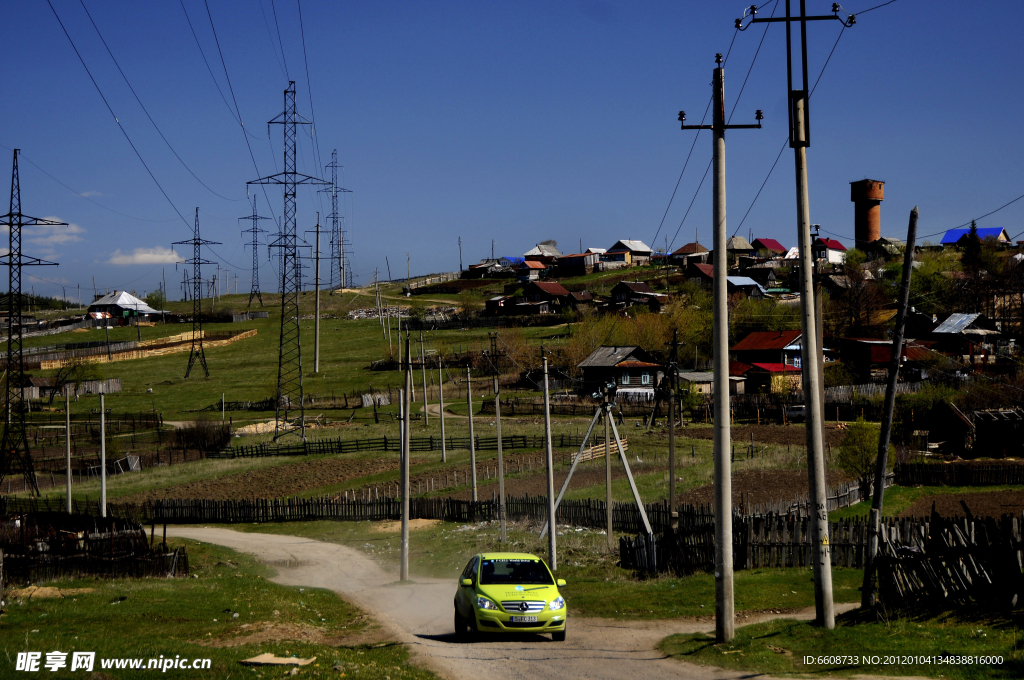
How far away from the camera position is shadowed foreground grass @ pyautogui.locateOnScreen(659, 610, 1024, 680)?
41.8 ft

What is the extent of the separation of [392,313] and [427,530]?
4797 inches

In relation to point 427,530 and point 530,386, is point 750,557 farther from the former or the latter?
point 530,386

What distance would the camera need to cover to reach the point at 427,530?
122 feet

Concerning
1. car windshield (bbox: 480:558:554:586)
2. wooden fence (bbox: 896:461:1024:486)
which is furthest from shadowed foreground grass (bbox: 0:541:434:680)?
wooden fence (bbox: 896:461:1024:486)

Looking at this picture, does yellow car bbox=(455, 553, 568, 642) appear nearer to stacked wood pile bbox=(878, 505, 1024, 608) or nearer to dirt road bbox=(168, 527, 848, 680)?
dirt road bbox=(168, 527, 848, 680)

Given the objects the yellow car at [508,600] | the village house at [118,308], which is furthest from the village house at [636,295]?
the yellow car at [508,600]

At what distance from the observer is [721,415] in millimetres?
14867

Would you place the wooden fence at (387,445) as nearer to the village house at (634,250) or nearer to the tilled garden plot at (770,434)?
the tilled garden plot at (770,434)

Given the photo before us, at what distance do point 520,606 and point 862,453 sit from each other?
96.1 feet

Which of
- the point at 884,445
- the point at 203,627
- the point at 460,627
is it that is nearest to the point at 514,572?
the point at 460,627

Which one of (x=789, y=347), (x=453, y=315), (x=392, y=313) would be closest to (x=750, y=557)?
(x=789, y=347)

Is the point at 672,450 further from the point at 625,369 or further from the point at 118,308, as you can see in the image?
the point at 118,308

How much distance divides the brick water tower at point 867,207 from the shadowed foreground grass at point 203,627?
474 feet

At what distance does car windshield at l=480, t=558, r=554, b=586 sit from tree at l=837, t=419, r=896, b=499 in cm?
2725
